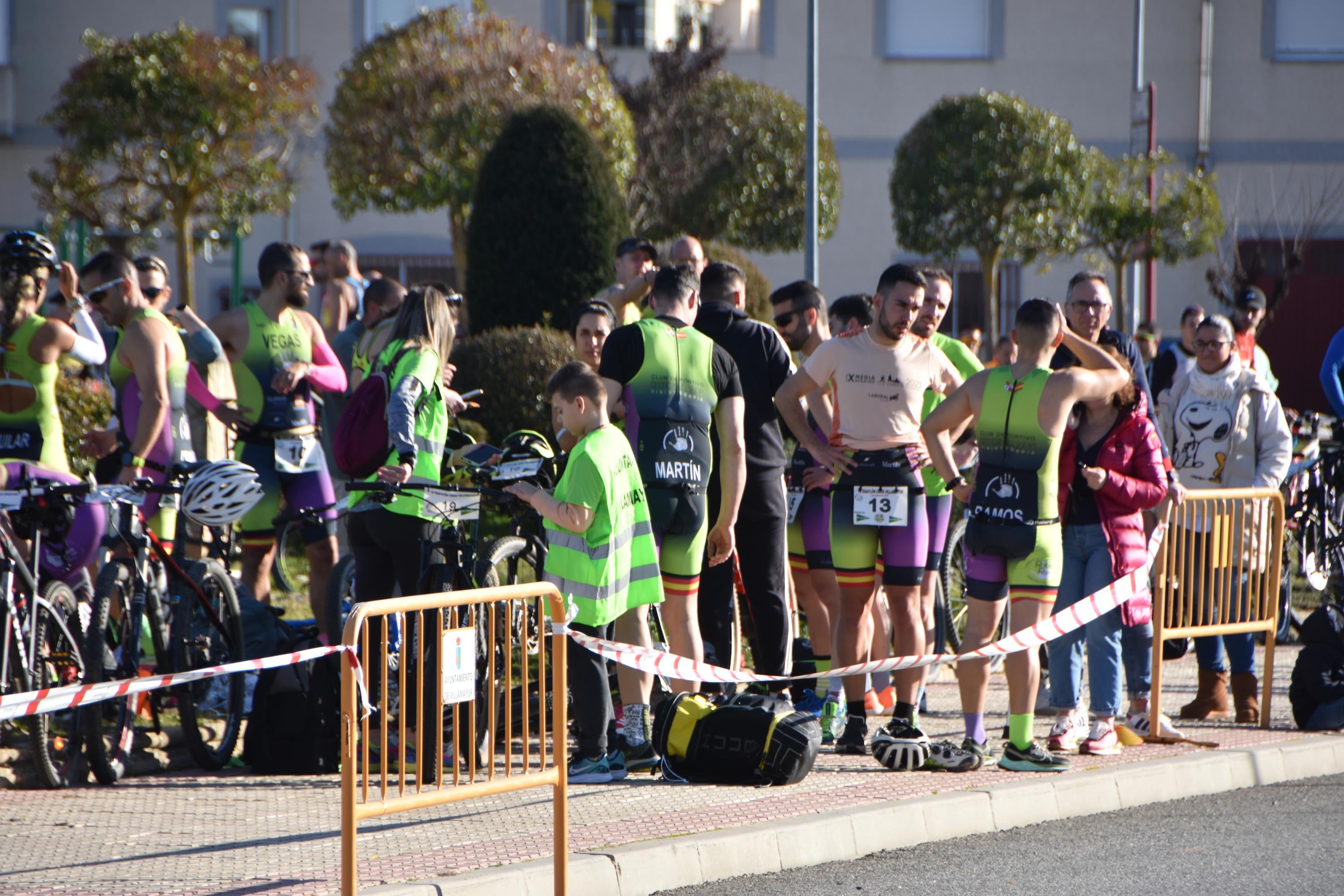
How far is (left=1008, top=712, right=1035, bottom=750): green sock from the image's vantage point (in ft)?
22.2

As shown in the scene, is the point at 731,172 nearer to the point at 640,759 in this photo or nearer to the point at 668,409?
the point at 668,409

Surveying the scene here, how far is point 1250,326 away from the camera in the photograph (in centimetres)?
1151

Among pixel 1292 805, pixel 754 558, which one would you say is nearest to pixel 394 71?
pixel 754 558

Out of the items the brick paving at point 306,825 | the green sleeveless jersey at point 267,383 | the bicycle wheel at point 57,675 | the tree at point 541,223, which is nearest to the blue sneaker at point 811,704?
the brick paving at point 306,825

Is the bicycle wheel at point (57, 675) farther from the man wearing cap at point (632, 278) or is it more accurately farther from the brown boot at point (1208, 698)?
the brown boot at point (1208, 698)

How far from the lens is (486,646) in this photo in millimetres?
5035

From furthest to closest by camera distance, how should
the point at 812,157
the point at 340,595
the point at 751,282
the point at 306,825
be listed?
the point at 751,282, the point at 812,157, the point at 340,595, the point at 306,825

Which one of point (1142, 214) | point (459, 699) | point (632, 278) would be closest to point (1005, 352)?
point (632, 278)

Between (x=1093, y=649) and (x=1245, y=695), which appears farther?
(x=1245, y=695)

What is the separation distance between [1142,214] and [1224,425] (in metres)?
17.3

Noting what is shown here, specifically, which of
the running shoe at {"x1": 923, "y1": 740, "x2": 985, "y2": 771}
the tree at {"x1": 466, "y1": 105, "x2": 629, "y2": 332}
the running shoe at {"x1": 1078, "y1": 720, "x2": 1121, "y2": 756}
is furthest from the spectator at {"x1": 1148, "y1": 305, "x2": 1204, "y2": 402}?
the tree at {"x1": 466, "y1": 105, "x2": 629, "y2": 332}

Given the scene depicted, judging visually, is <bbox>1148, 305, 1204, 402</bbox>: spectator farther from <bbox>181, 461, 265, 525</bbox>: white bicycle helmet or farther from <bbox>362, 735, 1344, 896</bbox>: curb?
<bbox>181, 461, 265, 525</bbox>: white bicycle helmet

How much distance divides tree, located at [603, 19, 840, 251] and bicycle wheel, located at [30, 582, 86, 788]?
19.0m

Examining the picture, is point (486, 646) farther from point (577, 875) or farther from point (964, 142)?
point (964, 142)
